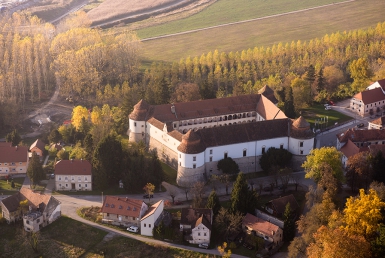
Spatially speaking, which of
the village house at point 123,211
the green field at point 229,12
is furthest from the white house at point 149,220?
the green field at point 229,12

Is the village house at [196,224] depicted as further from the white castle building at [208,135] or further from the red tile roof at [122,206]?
the white castle building at [208,135]

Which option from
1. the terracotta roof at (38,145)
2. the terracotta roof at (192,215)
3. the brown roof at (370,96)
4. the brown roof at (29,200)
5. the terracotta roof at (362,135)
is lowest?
the terracotta roof at (192,215)

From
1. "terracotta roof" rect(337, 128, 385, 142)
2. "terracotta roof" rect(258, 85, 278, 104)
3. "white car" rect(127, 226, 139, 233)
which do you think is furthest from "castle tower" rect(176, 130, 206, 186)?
"terracotta roof" rect(258, 85, 278, 104)

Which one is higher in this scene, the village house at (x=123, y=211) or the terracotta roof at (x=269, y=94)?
the terracotta roof at (x=269, y=94)

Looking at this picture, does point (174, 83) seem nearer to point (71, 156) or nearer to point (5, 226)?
point (71, 156)

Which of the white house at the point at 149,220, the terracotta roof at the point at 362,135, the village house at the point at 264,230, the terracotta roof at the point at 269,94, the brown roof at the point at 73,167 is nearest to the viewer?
the village house at the point at 264,230

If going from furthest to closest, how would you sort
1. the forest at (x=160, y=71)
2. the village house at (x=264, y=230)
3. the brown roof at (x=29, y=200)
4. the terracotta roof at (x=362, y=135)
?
the forest at (x=160, y=71) → the terracotta roof at (x=362, y=135) → the brown roof at (x=29, y=200) → the village house at (x=264, y=230)

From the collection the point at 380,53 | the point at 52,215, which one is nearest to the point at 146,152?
the point at 52,215

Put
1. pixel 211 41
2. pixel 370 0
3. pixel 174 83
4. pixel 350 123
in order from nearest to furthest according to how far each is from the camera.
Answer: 1. pixel 350 123
2. pixel 174 83
3. pixel 211 41
4. pixel 370 0
